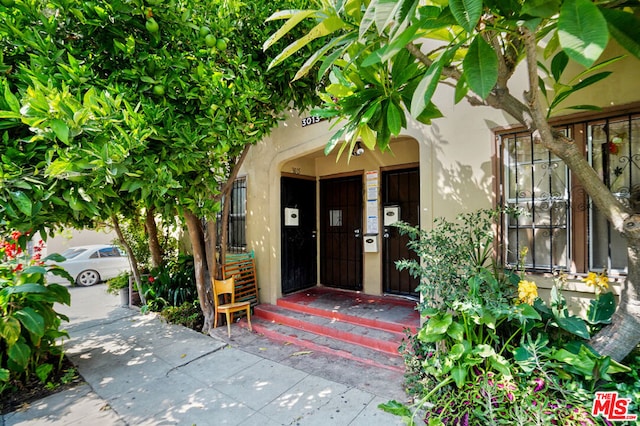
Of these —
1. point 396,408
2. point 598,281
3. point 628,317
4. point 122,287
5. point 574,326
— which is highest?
point 598,281

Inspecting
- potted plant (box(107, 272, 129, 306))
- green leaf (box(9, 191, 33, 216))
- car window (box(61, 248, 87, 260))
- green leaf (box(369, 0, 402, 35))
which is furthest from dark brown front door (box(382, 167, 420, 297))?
car window (box(61, 248, 87, 260))

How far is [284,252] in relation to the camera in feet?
17.3

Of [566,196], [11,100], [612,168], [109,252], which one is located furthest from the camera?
[109,252]

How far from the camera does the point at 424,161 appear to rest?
135 inches

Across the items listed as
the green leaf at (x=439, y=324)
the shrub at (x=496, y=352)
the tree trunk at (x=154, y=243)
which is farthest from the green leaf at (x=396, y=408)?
the tree trunk at (x=154, y=243)

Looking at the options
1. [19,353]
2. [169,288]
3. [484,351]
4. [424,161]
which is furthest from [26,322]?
[424,161]

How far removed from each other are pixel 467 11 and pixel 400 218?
4100 mm

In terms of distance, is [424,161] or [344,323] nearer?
[424,161]

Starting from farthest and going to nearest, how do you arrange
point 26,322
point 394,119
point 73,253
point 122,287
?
point 73,253 → point 122,287 → point 26,322 → point 394,119

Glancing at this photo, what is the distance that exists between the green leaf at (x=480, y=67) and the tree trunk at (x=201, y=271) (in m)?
4.15

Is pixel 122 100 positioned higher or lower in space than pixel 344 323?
higher

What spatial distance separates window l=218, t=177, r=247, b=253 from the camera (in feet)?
18.5

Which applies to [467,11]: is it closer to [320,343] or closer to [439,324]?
[439,324]

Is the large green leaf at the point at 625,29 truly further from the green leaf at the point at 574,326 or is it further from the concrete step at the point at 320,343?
the concrete step at the point at 320,343
